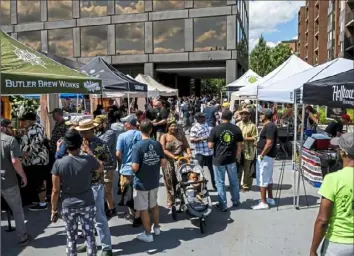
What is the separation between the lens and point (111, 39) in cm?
3572

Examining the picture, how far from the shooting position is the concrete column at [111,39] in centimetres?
3557

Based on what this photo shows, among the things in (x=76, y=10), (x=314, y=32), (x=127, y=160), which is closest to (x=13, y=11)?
(x=76, y=10)

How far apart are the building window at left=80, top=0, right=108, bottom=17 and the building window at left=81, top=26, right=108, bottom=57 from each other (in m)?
1.32

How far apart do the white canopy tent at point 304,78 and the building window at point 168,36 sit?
26.1 meters

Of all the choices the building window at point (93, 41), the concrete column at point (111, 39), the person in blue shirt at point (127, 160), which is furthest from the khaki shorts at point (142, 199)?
the building window at point (93, 41)

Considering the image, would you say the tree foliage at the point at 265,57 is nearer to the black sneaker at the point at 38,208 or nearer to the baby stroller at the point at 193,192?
the baby stroller at the point at 193,192

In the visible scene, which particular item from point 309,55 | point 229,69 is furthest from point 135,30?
point 309,55

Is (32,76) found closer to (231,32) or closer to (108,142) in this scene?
(108,142)

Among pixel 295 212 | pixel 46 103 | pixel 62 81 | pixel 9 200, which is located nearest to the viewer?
pixel 9 200

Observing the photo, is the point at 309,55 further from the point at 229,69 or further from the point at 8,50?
the point at 8,50

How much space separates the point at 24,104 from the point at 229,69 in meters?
21.7

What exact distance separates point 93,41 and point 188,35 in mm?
9730

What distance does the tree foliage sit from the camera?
4950 centimetres

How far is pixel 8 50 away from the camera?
6.09m
